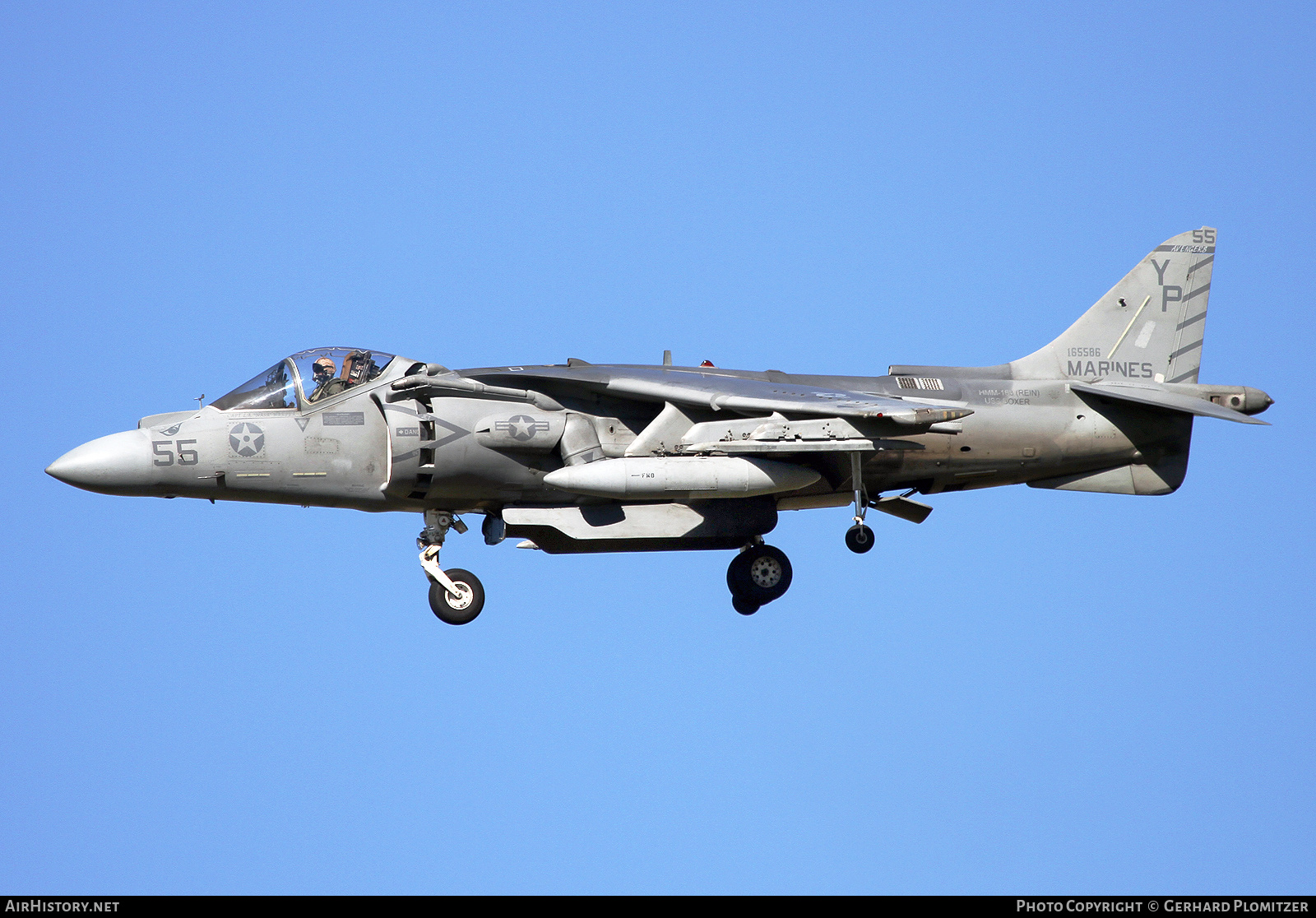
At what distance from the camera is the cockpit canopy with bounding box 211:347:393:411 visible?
17578 mm

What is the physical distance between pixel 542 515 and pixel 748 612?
2.72m

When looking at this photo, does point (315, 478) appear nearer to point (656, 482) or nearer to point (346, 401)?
point (346, 401)

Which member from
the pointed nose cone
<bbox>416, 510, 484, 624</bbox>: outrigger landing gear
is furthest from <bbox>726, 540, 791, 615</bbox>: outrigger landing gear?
the pointed nose cone

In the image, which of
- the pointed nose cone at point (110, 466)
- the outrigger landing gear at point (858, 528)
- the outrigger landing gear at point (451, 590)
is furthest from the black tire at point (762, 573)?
the pointed nose cone at point (110, 466)

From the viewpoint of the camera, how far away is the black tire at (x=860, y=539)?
17.7 m

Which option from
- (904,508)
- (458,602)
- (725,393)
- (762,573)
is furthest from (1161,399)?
(458,602)

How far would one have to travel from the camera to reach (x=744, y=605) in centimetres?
1906

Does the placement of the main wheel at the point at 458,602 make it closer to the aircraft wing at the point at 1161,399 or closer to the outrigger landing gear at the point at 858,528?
the outrigger landing gear at the point at 858,528

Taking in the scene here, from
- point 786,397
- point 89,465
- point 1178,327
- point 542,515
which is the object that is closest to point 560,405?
point 542,515

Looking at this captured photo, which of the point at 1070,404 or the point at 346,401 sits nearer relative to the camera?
the point at 346,401

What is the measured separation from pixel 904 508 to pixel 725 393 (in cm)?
306
